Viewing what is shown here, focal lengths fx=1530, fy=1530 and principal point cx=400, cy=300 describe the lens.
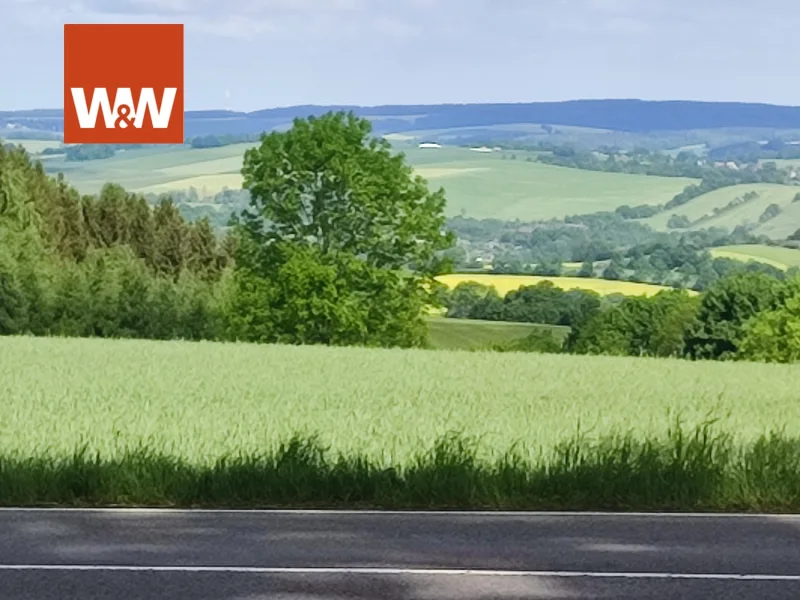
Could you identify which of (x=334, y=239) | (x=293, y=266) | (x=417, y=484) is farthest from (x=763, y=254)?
(x=417, y=484)

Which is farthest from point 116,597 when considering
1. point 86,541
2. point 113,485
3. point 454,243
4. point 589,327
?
point 589,327

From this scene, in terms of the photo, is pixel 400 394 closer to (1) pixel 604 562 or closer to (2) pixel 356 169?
(1) pixel 604 562

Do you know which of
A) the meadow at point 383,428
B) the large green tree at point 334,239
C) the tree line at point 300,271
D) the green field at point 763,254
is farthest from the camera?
the green field at point 763,254

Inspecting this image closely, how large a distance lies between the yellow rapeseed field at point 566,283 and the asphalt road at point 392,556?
380ft

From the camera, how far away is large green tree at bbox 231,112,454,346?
7025 centimetres

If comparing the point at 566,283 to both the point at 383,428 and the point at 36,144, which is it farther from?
the point at 383,428

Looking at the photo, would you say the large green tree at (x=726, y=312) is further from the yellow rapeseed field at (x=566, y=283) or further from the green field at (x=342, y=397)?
the green field at (x=342, y=397)

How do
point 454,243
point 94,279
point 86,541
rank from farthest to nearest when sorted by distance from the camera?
point 94,279
point 454,243
point 86,541

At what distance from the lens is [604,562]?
8797 millimetres

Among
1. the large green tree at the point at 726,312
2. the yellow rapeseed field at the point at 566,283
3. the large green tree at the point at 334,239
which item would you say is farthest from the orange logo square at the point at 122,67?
the large green tree at the point at 726,312

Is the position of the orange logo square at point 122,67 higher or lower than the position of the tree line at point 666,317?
higher

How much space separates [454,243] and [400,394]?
127ft

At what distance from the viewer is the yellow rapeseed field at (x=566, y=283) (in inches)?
5187

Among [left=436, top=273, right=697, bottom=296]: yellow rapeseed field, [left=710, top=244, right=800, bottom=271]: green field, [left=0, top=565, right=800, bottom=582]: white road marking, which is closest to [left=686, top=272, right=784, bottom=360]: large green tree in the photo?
[left=436, top=273, right=697, bottom=296]: yellow rapeseed field
